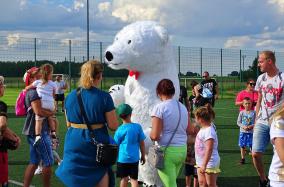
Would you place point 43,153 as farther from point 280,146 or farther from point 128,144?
point 280,146

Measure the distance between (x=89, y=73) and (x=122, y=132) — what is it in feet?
4.90

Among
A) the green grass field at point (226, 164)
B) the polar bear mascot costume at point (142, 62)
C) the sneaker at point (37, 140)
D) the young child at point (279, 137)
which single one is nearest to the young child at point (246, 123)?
the green grass field at point (226, 164)

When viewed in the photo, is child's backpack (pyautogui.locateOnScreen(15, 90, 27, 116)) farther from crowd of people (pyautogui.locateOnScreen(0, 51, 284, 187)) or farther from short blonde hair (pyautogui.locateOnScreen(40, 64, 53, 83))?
short blonde hair (pyautogui.locateOnScreen(40, 64, 53, 83))

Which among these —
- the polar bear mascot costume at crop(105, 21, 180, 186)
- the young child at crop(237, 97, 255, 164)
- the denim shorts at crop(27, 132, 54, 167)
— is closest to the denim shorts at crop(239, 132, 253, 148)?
the young child at crop(237, 97, 255, 164)

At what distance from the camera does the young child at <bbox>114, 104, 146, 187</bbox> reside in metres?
6.07

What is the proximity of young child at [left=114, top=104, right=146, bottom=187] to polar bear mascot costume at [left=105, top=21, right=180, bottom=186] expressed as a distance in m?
0.88

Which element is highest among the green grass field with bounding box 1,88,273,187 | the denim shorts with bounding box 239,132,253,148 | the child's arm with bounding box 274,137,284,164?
the child's arm with bounding box 274,137,284,164

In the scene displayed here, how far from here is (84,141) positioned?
477 centimetres

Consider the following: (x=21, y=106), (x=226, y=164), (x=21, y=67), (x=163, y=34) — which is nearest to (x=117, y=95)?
(x=163, y=34)

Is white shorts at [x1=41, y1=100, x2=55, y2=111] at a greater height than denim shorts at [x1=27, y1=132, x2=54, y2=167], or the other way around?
white shorts at [x1=41, y1=100, x2=55, y2=111]

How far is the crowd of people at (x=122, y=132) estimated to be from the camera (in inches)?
187

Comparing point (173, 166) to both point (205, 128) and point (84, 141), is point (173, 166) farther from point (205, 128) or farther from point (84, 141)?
point (84, 141)

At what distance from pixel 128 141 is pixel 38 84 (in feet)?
4.89

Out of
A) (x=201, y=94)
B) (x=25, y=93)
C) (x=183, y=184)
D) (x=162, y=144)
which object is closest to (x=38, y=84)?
(x=25, y=93)
